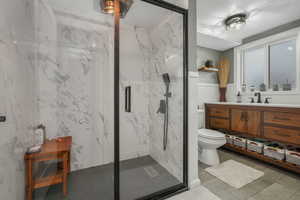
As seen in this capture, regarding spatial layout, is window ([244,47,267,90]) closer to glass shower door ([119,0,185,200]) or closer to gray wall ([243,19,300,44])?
gray wall ([243,19,300,44])

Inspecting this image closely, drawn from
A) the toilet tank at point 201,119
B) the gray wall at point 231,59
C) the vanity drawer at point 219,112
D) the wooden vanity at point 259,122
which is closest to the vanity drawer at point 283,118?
the wooden vanity at point 259,122

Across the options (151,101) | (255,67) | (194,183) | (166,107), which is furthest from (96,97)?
(255,67)

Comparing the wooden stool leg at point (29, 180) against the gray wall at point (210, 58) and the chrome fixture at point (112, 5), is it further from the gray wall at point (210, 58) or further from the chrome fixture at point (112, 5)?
the gray wall at point (210, 58)

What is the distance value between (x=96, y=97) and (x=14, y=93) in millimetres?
897

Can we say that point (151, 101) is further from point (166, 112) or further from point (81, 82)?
point (81, 82)

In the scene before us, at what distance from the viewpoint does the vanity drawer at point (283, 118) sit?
1.57m

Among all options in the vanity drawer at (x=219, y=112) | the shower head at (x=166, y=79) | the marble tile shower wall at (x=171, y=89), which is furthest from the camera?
the vanity drawer at (x=219, y=112)

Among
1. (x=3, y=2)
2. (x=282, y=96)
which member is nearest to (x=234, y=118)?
(x=282, y=96)

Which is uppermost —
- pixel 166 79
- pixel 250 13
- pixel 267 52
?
pixel 250 13

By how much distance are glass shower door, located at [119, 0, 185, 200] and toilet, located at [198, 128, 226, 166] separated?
1.82 ft

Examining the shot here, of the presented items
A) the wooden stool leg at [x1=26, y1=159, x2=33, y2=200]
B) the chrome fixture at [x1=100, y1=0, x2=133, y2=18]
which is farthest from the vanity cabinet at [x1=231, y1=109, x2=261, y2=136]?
the wooden stool leg at [x1=26, y1=159, x2=33, y2=200]

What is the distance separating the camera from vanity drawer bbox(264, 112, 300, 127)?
157cm

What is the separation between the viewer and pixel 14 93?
999 millimetres

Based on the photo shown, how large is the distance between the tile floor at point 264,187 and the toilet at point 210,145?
21cm
